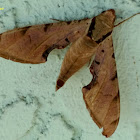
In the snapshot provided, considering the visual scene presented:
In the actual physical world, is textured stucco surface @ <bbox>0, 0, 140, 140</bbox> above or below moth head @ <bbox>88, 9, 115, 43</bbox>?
below

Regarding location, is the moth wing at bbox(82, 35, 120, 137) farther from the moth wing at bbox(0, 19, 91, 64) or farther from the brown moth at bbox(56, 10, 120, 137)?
the moth wing at bbox(0, 19, 91, 64)

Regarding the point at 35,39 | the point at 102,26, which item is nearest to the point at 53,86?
the point at 35,39

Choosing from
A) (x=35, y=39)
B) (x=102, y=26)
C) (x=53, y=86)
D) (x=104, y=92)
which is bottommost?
(x=53, y=86)

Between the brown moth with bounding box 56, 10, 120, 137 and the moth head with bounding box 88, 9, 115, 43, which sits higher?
the moth head with bounding box 88, 9, 115, 43

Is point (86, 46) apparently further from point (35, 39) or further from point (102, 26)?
point (35, 39)

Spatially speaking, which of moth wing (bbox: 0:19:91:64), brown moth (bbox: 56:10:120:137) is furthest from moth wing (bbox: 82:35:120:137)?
moth wing (bbox: 0:19:91:64)

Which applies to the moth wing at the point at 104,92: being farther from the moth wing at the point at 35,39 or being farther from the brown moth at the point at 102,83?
the moth wing at the point at 35,39
